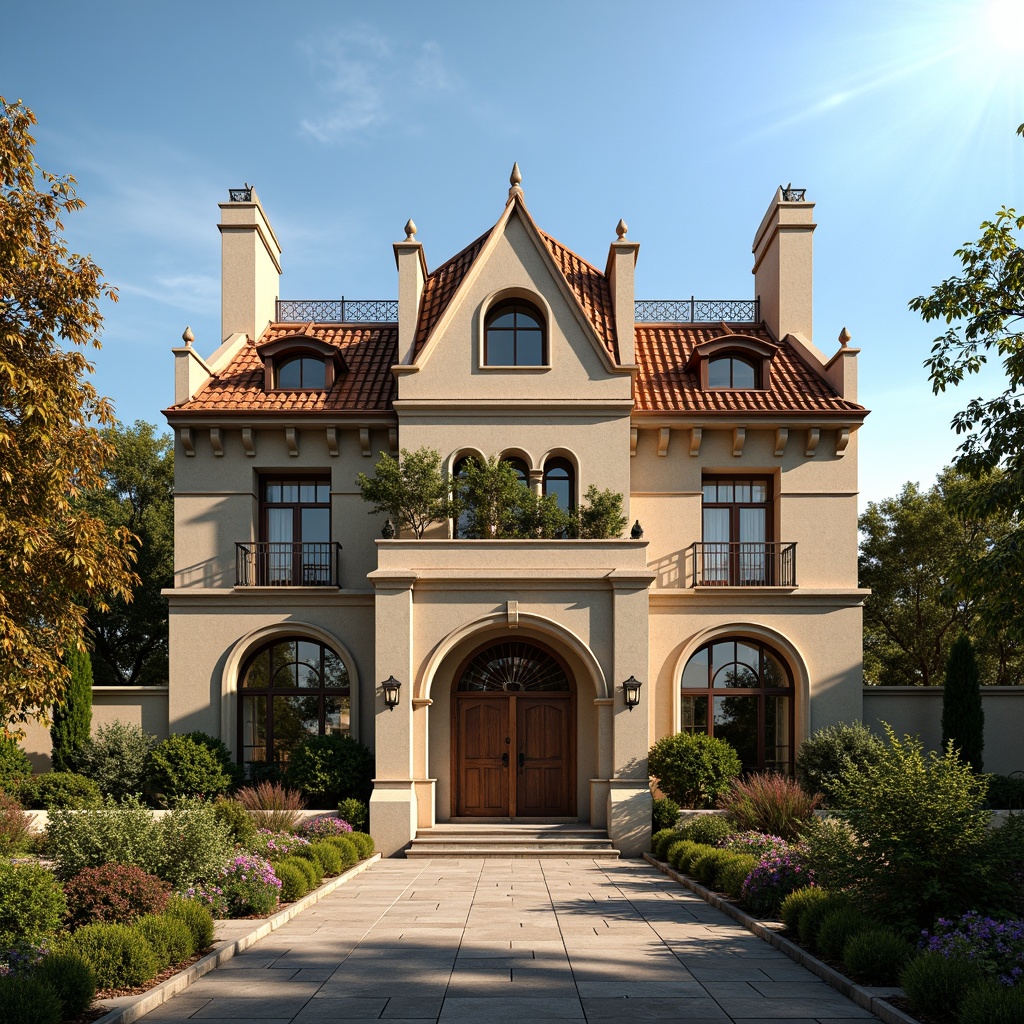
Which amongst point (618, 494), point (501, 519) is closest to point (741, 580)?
point (618, 494)

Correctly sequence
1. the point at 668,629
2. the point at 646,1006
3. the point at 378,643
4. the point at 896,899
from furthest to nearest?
the point at 668,629
the point at 378,643
the point at 896,899
the point at 646,1006

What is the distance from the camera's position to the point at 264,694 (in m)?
21.7

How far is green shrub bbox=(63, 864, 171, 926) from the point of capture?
9.83m

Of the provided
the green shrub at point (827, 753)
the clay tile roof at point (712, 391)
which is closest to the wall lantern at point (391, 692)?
the clay tile roof at point (712, 391)

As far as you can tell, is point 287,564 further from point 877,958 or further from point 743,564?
point 877,958

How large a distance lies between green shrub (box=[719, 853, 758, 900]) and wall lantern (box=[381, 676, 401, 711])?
24.7 ft

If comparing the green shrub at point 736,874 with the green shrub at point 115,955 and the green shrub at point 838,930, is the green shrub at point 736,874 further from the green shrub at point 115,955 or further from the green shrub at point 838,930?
the green shrub at point 115,955

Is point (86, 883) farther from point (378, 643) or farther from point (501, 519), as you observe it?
point (501, 519)

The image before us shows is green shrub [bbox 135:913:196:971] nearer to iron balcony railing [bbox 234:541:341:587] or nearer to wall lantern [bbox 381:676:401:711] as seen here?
wall lantern [bbox 381:676:401:711]

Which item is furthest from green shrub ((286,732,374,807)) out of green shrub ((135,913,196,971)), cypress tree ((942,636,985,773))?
cypress tree ((942,636,985,773))

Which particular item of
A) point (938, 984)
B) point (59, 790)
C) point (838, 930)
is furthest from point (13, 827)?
point (938, 984)

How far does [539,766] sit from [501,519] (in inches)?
201

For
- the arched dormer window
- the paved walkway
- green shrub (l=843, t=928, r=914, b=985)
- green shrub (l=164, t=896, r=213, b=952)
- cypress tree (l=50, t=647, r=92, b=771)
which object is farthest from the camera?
the arched dormer window

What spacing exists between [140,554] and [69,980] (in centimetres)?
2584
